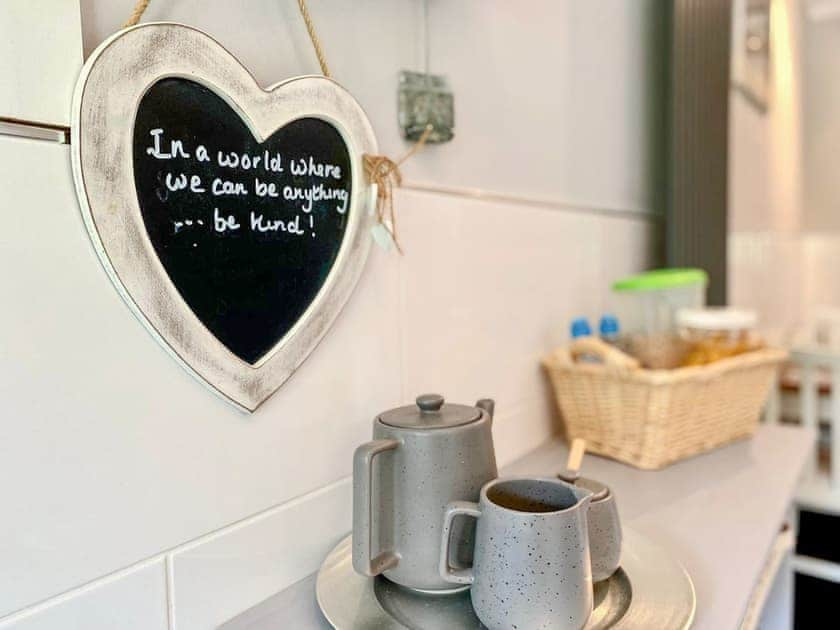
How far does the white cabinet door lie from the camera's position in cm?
42

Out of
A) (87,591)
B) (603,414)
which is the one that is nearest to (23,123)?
(87,591)

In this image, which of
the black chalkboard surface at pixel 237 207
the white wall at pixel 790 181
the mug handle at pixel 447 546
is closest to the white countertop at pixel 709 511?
the mug handle at pixel 447 546

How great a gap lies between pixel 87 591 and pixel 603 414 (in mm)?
751

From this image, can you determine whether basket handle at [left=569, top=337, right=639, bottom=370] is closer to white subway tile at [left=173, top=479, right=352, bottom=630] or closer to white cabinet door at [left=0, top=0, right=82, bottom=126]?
white subway tile at [left=173, top=479, right=352, bottom=630]

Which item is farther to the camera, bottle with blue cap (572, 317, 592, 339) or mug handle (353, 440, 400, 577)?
bottle with blue cap (572, 317, 592, 339)

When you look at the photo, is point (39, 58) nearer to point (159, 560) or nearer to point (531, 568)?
point (159, 560)

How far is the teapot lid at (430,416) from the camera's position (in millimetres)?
561

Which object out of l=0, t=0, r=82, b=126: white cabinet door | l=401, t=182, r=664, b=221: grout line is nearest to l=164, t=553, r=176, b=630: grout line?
l=0, t=0, r=82, b=126: white cabinet door

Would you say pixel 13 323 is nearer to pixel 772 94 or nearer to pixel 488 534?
pixel 488 534

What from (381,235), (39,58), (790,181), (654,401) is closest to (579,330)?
(654,401)

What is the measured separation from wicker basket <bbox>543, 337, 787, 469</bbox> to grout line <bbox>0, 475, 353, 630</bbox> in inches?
18.4

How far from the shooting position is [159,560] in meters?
0.53

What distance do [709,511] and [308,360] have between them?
1.72 feet

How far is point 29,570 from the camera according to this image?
0.45m
